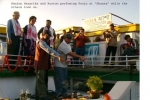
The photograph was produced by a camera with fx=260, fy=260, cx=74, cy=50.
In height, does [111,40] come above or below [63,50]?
above

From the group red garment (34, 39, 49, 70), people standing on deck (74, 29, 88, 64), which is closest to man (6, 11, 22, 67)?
red garment (34, 39, 49, 70)

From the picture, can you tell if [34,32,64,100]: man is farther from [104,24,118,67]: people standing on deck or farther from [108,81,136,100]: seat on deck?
[104,24,118,67]: people standing on deck

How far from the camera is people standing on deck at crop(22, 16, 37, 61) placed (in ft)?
12.4

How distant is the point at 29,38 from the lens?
12.6ft

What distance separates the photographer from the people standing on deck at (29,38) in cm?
377

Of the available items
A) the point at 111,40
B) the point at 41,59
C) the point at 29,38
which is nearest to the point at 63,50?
the point at 41,59

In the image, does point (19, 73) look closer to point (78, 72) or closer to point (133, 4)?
point (78, 72)

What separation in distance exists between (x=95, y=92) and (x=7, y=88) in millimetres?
1270

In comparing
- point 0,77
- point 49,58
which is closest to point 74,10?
point 49,58

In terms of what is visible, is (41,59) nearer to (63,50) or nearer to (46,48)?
(46,48)

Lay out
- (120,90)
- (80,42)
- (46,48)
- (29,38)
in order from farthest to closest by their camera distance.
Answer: (80,42), (29,38), (46,48), (120,90)

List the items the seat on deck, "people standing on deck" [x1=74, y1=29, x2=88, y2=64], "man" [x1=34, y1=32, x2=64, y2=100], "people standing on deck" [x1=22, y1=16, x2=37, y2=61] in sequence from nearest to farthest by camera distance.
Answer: the seat on deck < "man" [x1=34, y1=32, x2=64, y2=100] < "people standing on deck" [x1=22, y1=16, x2=37, y2=61] < "people standing on deck" [x1=74, y1=29, x2=88, y2=64]

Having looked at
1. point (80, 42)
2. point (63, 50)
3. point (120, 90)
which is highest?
point (80, 42)

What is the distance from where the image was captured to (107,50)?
438 cm
